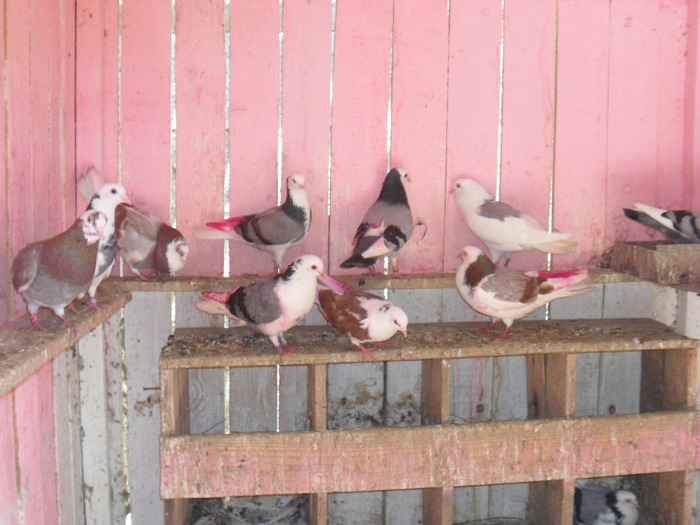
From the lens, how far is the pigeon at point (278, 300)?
217cm

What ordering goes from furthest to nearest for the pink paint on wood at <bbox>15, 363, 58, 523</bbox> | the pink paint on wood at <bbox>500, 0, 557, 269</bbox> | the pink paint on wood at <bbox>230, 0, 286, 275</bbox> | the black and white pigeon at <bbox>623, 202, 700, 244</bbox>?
the pink paint on wood at <bbox>500, 0, 557, 269</bbox>
the pink paint on wood at <bbox>230, 0, 286, 275</bbox>
the black and white pigeon at <bbox>623, 202, 700, 244</bbox>
the pink paint on wood at <bbox>15, 363, 58, 523</bbox>

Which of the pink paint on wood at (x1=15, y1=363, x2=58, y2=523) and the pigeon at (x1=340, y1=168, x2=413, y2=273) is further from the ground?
the pigeon at (x1=340, y1=168, x2=413, y2=273)

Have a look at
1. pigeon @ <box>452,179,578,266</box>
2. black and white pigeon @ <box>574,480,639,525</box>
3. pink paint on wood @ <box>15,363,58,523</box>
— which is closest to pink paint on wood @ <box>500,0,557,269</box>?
pigeon @ <box>452,179,578,266</box>

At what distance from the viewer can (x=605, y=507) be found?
2543 mm

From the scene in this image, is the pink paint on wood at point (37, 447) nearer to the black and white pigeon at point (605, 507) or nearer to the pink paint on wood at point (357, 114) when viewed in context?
the pink paint on wood at point (357, 114)

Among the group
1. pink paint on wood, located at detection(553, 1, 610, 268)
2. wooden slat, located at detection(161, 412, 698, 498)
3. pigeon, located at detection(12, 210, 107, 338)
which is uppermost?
pink paint on wood, located at detection(553, 1, 610, 268)

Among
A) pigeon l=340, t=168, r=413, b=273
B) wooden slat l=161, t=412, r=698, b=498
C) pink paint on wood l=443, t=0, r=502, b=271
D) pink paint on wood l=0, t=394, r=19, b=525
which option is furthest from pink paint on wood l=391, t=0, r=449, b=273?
pink paint on wood l=0, t=394, r=19, b=525

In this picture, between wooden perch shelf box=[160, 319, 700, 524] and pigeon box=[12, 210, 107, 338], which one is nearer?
pigeon box=[12, 210, 107, 338]

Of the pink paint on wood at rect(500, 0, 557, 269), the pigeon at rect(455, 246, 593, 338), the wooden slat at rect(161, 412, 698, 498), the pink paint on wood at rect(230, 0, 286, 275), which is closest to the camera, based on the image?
the wooden slat at rect(161, 412, 698, 498)

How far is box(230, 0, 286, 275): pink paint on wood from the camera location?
8.20 feet

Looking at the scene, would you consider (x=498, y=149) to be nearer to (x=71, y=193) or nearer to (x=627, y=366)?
(x=627, y=366)

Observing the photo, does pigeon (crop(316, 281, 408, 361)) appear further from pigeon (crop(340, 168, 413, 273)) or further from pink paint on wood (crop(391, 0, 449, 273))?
pink paint on wood (crop(391, 0, 449, 273))

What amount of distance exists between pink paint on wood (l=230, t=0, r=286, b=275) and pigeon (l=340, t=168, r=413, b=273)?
345 millimetres

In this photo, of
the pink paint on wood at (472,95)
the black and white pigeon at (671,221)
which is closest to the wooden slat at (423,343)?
the black and white pigeon at (671,221)
